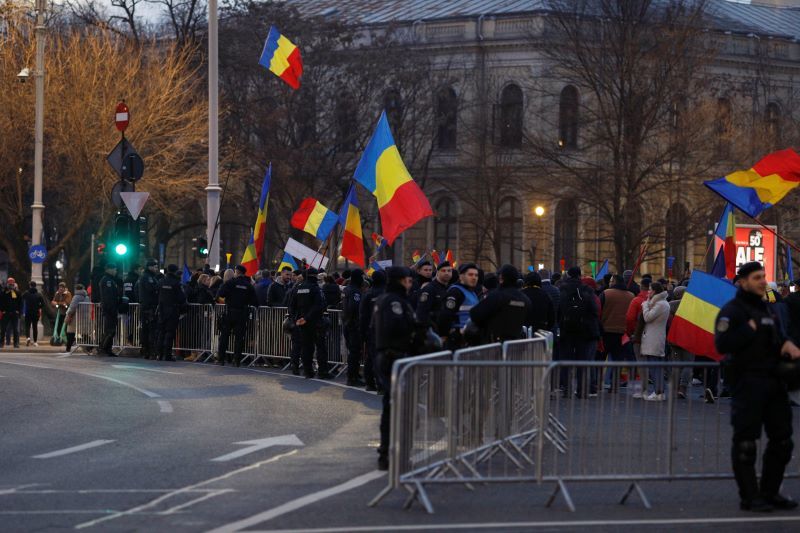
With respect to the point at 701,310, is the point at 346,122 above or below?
above

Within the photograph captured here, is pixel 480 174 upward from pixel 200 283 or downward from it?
upward

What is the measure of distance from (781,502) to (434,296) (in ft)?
21.8

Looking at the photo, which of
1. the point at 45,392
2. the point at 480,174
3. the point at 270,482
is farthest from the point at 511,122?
the point at 270,482

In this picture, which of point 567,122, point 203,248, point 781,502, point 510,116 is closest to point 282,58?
point 203,248

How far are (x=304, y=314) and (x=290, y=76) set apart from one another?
352 inches

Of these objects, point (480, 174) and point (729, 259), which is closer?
point (729, 259)

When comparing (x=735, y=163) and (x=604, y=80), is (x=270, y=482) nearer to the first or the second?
(x=604, y=80)

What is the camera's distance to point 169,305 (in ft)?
94.0

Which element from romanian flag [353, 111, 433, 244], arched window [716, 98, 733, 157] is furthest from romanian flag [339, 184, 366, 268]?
arched window [716, 98, 733, 157]

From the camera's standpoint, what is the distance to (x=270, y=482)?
1216cm

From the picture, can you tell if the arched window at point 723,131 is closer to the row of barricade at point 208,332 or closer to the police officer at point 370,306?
the row of barricade at point 208,332

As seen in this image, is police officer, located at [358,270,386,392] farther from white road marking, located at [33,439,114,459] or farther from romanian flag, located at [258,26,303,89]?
romanian flag, located at [258,26,303,89]

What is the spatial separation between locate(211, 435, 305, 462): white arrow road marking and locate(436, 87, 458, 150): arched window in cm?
4822

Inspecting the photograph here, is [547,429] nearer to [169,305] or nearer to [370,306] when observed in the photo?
[370,306]
